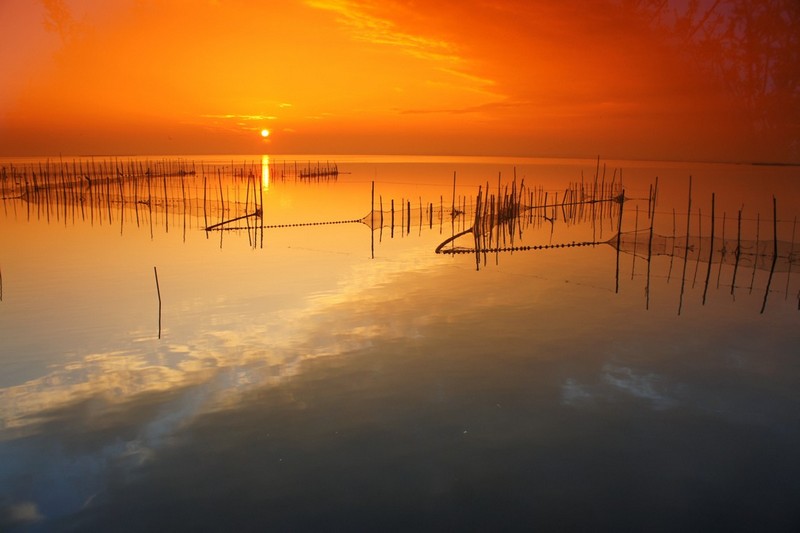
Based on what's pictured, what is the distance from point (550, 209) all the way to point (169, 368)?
14.7 meters

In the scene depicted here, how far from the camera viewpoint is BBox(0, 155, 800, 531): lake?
2.88 m

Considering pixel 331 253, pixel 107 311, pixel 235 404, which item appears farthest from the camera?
pixel 331 253

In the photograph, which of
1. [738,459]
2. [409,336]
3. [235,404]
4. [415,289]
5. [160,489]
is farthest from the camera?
A: [415,289]

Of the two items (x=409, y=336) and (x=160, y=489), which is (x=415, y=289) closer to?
(x=409, y=336)

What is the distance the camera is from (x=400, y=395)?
4082 millimetres

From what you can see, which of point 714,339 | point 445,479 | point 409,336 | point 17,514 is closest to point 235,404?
point 17,514

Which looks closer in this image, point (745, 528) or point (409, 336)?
point (745, 528)

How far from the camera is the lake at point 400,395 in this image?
9.46 ft

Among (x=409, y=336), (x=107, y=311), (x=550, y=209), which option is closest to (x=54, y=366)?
(x=107, y=311)

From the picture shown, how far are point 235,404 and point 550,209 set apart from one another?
15.0m

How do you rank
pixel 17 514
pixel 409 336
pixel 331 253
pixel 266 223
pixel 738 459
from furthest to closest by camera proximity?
1. pixel 266 223
2. pixel 331 253
3. pixel 409 336
4. pixel 738 459
5. pixel 17 514

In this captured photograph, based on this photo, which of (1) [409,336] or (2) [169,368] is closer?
(2) [169,368]

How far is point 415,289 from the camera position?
7262mm

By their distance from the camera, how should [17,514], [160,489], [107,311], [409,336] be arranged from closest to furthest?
[17,514] < [160,489] < [409,336] < [107,311]
